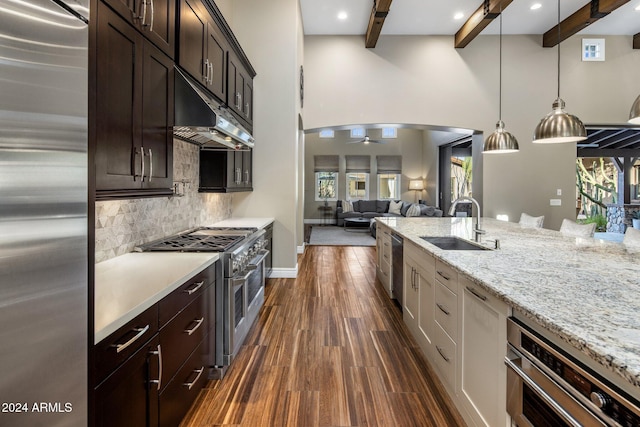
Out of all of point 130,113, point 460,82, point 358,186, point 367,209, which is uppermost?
point 460,82

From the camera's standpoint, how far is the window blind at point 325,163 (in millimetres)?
12266

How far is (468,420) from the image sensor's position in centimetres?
170

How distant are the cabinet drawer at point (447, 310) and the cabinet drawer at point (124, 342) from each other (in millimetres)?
1570

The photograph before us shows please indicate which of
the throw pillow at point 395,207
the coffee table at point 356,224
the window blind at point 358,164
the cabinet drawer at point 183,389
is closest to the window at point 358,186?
the window blind at point 358,164

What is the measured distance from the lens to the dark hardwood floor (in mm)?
1870

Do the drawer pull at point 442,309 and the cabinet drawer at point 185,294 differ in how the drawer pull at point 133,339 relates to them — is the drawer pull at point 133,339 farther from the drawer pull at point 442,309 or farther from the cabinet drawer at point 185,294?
the drawer pull at point 442,309

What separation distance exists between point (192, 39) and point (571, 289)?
2.80m

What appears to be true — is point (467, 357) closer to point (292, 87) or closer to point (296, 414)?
point (296, 414)

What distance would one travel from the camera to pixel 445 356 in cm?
202

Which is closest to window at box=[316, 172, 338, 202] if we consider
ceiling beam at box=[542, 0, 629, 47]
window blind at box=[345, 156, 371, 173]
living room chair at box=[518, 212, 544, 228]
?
window blind at box=[345, 156, 371, 173]

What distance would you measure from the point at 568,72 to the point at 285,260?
6.54m

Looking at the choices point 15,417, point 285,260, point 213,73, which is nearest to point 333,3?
point 213,73

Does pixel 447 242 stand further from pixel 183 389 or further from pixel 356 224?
pixel 356 224

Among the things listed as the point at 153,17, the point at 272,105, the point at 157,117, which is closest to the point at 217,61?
the point at 153,17
